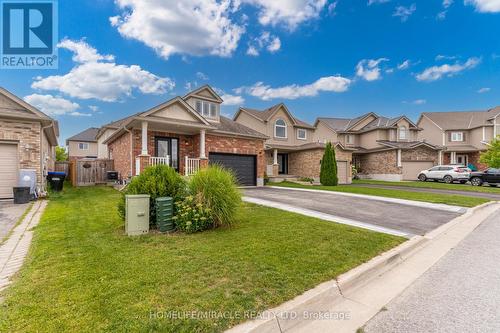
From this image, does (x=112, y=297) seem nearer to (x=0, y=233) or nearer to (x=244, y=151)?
(x=0, y=233)

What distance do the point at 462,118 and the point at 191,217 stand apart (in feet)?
145

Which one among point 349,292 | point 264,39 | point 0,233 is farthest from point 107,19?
point 349,292

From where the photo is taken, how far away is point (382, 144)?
28000 mm

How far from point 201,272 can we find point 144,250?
153cm

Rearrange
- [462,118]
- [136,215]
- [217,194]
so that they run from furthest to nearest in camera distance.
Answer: [462,118] < [217,194] < [136,215]

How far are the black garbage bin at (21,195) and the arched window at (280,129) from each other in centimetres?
1982

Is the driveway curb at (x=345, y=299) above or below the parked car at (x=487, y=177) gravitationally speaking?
below

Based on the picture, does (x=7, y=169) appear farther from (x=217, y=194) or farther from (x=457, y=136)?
(x=457, y=136)

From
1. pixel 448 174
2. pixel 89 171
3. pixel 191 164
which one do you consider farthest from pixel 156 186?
pixel 448 174

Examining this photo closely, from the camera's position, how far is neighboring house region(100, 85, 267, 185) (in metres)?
13.4

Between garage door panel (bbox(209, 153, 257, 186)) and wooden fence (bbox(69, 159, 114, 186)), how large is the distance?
27.6 ft

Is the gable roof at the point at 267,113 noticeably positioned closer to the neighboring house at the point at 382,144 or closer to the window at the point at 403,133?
the neighboring house at the point at 382,144

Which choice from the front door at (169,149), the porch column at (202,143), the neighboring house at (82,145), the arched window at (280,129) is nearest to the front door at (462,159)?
the arched window at (280,129)

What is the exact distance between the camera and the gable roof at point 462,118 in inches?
1266
